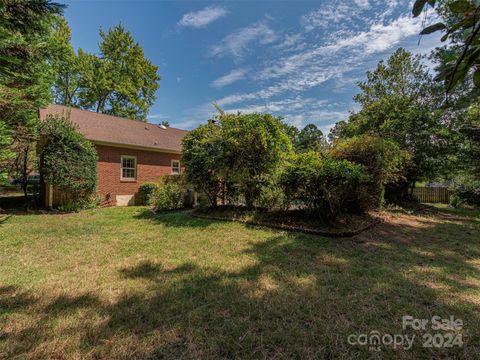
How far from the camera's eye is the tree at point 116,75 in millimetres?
24109

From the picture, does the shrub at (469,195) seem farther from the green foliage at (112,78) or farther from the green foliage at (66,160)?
the green foliage at (112,78)

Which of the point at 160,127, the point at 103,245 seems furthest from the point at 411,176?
the point at 160,127

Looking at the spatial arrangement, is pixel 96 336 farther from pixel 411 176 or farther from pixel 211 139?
pixel 411 176

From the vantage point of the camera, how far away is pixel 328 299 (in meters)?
3.04

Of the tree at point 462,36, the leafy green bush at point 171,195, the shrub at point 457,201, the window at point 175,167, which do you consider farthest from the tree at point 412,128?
the tree at point 462,36

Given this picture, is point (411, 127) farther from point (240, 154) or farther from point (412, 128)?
point (240, 154)

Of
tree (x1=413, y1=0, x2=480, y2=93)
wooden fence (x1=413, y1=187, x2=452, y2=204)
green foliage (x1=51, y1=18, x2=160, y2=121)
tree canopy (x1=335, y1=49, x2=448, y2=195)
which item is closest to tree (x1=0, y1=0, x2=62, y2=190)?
tree (x1=413, y1=0, x2=480, y2=93)

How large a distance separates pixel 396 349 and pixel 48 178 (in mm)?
11969

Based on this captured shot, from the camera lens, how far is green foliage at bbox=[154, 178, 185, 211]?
33.1 ft

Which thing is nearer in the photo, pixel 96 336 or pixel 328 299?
pixel 96 336

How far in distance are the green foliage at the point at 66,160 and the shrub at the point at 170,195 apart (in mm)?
3206

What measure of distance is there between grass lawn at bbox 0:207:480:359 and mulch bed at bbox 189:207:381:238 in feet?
1.39

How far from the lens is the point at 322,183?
6238mm

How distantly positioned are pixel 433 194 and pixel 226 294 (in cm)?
2168
